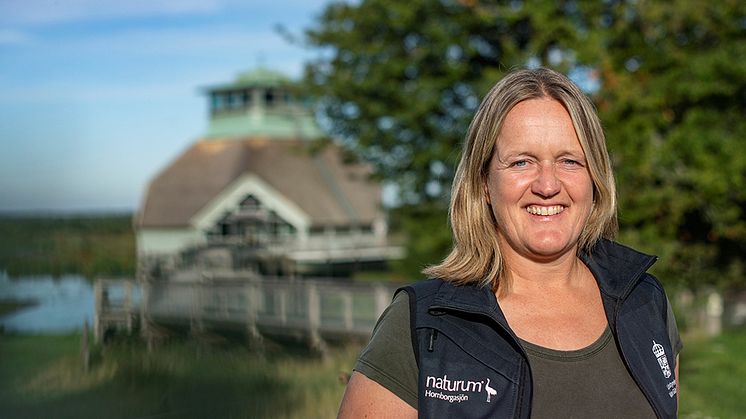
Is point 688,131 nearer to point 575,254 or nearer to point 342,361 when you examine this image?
point 342,361

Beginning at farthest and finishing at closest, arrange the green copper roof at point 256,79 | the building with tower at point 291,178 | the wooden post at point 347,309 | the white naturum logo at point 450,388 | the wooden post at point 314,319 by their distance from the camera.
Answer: the green copper roof at point 256,79 → the building with tower at point 291,178 → the wooden post at point 347,309 → the wooden post at point 314,319 → the white naturum logo at point 450,388

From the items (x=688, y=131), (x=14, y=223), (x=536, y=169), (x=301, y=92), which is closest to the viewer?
(x=536, y=169)

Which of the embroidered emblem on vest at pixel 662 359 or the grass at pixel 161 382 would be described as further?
the grass at pixel 161 382

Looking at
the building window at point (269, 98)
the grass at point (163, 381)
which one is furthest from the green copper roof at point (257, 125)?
the grass at point (163, 381)

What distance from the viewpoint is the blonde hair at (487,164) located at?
7.16 ft

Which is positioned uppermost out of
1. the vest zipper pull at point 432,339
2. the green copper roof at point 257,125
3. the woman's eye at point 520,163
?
the green copper roof at point 257,125

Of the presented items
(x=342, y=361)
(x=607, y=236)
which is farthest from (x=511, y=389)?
(x=342, y=361)

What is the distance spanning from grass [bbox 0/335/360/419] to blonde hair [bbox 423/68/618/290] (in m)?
1.68

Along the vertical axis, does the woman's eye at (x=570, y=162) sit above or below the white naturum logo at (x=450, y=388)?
above

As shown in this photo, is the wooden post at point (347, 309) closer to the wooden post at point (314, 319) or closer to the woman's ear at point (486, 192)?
the wooden post at point (314, 319)

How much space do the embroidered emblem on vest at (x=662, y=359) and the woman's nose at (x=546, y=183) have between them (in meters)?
0.50

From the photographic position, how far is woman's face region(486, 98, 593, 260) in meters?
2.16

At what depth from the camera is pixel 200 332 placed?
403 centimetres

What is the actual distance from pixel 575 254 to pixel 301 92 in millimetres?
15539
